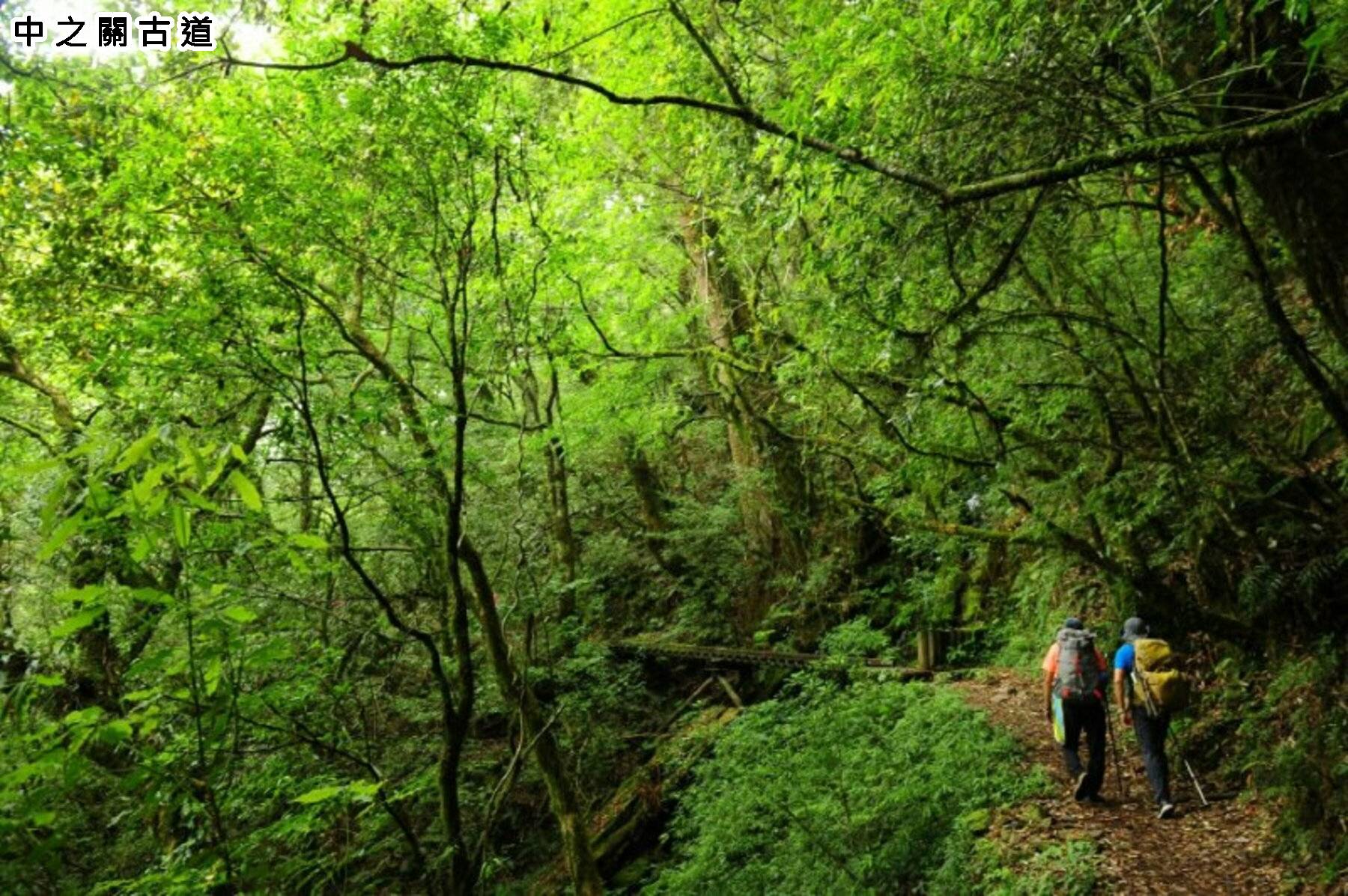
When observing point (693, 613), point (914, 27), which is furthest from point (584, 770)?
point (914, 27)

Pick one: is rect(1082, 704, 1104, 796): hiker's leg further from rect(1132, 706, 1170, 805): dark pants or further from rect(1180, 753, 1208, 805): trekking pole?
rect(1180, 753, 1208, 805): trekking pole

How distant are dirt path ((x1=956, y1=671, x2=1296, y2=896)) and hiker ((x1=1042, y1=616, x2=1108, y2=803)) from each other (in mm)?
234

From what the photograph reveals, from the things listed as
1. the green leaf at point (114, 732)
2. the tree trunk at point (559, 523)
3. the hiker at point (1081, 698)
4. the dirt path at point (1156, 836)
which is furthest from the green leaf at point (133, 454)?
the tree trunk at point (559, 523)

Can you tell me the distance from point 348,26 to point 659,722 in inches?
423

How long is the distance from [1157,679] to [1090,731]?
714 millimetres

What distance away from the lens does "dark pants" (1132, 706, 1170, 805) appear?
6938mm

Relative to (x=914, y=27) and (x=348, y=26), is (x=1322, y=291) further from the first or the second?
(x=348, y=26)

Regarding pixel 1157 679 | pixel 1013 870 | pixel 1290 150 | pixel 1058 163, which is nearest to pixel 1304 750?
pixel 1157 679

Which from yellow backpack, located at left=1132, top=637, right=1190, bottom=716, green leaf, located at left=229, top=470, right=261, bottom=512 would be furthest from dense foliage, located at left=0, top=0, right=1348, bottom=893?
yellow backpack, located at left=1132, top=637, right=1190, bottom=716

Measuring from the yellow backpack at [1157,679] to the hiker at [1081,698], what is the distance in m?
0.32

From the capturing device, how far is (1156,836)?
6605 mm

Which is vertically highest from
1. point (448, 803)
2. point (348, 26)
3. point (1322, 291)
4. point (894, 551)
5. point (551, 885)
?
point (348, 26)

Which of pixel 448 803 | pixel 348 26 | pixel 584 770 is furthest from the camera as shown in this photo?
pixel 584 770

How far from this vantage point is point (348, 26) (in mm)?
6508
